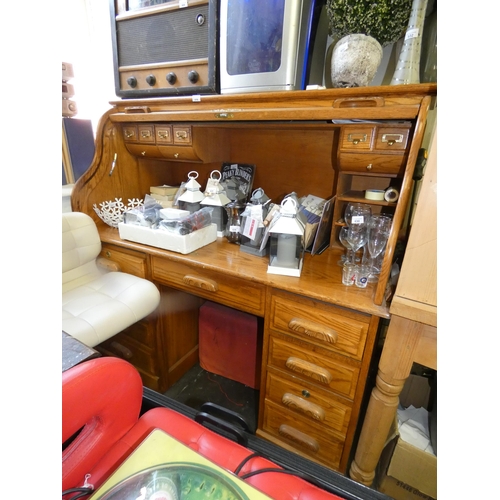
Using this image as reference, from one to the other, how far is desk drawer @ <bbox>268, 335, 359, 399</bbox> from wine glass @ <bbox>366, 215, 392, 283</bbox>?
1.02 ft

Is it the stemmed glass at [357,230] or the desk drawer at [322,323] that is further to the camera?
the stemmed glass at [357,230]

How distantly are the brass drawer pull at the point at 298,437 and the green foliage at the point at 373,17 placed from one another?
1418mm

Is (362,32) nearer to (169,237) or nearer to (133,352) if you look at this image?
(169,237)

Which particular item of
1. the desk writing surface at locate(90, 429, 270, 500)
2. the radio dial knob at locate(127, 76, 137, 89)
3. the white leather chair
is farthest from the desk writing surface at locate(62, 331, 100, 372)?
the radio dial knob at locate(127, 76, 137, 89)

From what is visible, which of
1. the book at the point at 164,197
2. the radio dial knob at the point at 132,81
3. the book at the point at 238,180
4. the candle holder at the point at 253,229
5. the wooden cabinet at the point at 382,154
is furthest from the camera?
the book at the point at 164,197

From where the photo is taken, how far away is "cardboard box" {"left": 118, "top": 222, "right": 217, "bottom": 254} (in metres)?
1.06

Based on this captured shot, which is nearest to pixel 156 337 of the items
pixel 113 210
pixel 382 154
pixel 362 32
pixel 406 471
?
pixel 113 210

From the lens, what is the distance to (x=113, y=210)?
135cm

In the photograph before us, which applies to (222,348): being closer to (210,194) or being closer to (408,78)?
(210,194)

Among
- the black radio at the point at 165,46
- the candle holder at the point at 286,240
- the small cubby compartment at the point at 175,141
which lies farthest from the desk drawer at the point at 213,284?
the black radio at the point at 165,46

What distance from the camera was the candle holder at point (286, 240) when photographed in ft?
2.90

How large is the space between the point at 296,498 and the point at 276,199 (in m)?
1.13

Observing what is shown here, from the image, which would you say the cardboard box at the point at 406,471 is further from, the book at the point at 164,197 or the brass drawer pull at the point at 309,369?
the book at the point at 164,197
